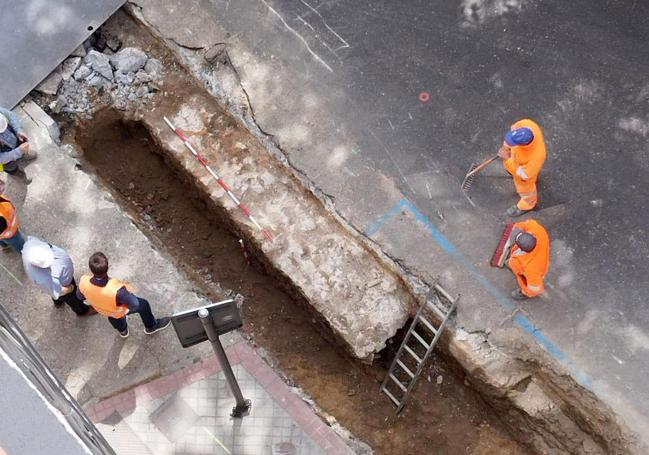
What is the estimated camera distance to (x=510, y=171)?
8.83 meters

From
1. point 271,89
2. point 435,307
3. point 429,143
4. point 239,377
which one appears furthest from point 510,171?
point 239,377

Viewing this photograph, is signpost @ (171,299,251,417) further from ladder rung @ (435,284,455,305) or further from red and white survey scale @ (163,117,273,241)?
ladder rung @ (435,284,455,305)

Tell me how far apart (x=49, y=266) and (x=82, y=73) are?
126 inches

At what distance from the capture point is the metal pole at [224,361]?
20.3 feet

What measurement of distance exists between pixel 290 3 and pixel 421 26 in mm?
1782

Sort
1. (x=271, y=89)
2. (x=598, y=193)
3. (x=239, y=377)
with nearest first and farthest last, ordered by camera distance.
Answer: (x=239, y=377), (x=598, y=193), (x=271, y=89)

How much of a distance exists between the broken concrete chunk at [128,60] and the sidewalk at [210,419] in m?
4.01

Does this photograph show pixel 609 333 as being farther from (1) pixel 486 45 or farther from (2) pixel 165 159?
(2) pixel 165 159

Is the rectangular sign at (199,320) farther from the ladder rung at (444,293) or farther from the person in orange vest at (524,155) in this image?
the person in orange vest at (524,155)

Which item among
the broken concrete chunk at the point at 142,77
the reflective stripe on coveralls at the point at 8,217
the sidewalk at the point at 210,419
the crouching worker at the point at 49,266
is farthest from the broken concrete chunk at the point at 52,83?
the sidewalk at the point at 210,419

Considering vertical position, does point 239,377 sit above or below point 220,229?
below

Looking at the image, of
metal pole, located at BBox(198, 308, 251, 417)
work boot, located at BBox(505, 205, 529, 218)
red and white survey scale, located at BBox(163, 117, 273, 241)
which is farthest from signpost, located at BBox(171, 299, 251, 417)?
work boot, located at BBox(505, 205, 529, 218)

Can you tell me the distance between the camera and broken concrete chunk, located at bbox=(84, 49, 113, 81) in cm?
989

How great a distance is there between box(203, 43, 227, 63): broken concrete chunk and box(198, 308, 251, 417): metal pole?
4.37 metres
